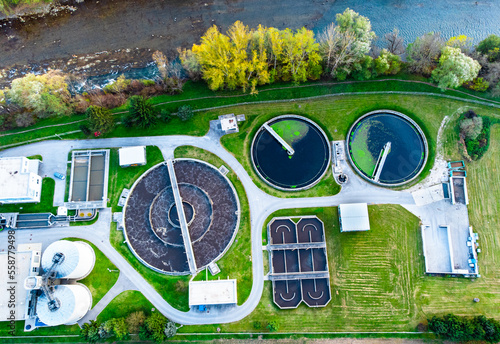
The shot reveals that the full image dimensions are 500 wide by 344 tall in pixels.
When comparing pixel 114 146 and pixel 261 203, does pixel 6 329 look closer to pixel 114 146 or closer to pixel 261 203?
pixel 114 146

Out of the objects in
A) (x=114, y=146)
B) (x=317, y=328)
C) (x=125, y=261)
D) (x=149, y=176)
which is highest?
(x=114, y=146)

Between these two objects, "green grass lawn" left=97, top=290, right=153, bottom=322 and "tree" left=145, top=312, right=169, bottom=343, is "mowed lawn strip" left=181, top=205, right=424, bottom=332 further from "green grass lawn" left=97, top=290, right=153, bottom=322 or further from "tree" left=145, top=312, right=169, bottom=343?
"green grass lawn" left=97, top=290, right=153, bottom=322

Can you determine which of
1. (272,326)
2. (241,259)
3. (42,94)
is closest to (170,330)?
(241,259)

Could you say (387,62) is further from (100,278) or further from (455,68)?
(100,278)

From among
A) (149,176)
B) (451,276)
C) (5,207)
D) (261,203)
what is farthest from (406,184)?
(5,207)

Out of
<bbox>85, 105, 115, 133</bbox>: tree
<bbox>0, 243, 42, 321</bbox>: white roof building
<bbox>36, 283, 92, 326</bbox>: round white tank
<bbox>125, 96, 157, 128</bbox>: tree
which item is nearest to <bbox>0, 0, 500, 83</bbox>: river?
<bbox>125, 96, 157, 128</bbox>: tree
